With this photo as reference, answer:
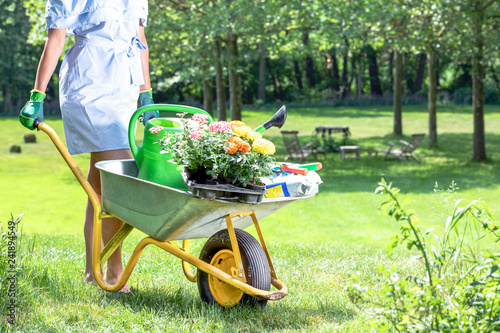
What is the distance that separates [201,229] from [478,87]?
40.4ft

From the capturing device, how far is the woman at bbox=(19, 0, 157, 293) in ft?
10.7

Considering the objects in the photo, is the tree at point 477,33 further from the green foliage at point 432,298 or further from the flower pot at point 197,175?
the green foliage at point 432,298

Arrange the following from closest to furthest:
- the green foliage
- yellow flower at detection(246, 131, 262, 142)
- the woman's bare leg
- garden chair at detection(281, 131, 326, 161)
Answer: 1. the green foliage
2. yellow flower at detection(246, 131, 262, 142)
3. the woman's bare leg
4. garden chair at detection(281, 131, 326, 161)

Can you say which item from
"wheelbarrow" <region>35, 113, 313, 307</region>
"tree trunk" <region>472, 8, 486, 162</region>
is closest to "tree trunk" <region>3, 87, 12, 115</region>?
"tree trunk" <region>472, 8, 486, 162</region>

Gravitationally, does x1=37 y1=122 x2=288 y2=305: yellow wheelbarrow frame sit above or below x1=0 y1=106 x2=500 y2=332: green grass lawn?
above

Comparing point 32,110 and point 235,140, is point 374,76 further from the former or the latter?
point 235,140

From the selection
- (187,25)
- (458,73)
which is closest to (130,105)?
(187,25)

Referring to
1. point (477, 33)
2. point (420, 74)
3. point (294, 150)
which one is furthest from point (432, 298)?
point (420, 74)

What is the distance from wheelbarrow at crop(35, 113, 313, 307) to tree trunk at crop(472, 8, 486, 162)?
10.1 m

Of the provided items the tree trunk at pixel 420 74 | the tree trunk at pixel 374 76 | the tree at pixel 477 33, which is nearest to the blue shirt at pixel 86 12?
the tree at pixel 477 33

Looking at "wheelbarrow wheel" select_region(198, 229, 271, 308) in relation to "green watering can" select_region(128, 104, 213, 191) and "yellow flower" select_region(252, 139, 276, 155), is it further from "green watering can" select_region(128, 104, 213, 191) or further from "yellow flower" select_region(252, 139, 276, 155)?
"yellow flower" select_region(252, 139, 276, 155)

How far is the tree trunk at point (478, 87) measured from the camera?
1203cm

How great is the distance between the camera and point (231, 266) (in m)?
3.02

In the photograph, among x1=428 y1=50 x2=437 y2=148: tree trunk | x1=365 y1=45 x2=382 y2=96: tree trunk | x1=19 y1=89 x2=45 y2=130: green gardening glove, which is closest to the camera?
x1=19 y1=89 x2=45 y2=130: green gardening glove
